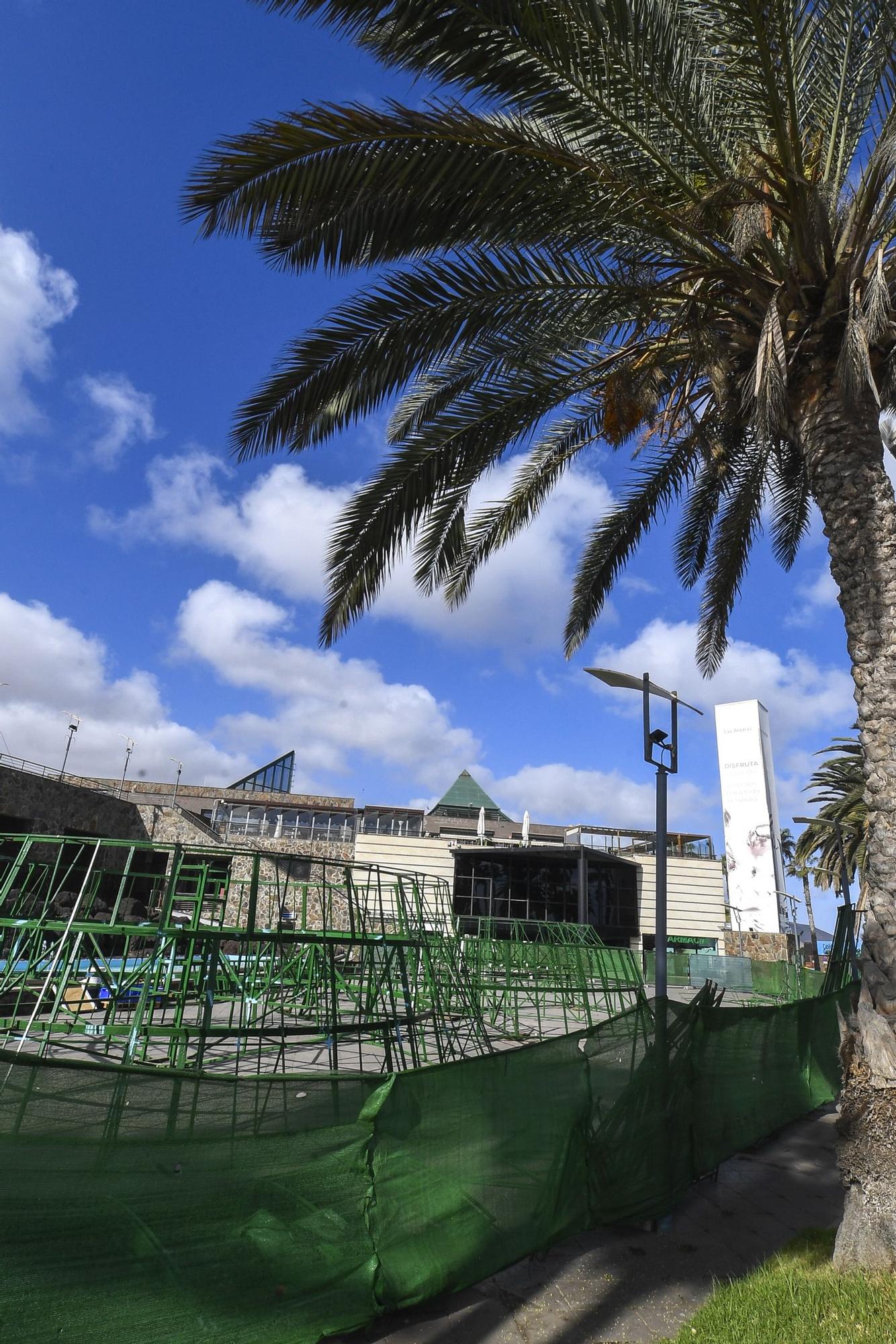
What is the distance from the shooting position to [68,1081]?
2906mm

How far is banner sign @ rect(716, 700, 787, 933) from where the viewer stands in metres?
44.2

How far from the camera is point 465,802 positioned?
62.9 m

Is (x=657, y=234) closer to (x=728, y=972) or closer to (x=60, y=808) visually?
(x=60, y=808)

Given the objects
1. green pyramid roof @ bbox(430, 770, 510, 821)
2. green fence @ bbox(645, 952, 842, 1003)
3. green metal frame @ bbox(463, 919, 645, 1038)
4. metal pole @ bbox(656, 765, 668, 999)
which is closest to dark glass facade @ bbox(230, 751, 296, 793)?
green pyramid roof @ bbox(430, 770, 510, 821)

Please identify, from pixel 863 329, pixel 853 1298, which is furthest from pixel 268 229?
pixel 853 1298

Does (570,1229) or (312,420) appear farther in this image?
(312,420)

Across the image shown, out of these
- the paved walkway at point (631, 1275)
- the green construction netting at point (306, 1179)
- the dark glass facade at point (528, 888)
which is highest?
the dark glass facade at point (528, 888)

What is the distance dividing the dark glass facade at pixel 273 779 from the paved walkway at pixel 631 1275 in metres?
59.3

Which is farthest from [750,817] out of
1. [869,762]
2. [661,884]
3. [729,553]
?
[869,762]

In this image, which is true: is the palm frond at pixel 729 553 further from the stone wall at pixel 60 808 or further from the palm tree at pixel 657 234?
the stone wall at pixel 60 808

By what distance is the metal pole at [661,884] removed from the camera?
277 inches

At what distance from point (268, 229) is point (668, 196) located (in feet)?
9.95

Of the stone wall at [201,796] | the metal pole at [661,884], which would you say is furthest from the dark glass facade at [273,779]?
the metal pole at [661,884]

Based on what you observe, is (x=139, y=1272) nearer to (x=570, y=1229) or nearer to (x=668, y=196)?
(x=570, y=1229)
